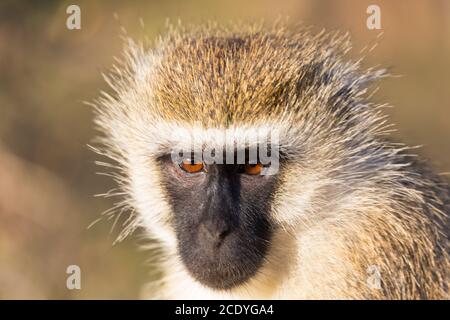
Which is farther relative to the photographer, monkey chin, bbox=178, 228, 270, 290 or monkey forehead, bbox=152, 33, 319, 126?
monkey forehead, bbox=152, 33, 319, 126

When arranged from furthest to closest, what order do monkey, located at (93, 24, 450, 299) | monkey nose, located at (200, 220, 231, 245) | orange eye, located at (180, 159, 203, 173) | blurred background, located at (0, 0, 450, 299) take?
blurred background, located at (0, 0, 450, 299) < orange eye, located at (180, 159, 203, 173) < monkey, located at (93, 24, 450, 299) < monkey nose, located at (200, 220, 231, 245)

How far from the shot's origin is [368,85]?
4477 mm

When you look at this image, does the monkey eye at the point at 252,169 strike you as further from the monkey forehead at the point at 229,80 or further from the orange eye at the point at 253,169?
the monkey forehead at the point at 229,80

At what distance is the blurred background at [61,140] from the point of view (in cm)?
679

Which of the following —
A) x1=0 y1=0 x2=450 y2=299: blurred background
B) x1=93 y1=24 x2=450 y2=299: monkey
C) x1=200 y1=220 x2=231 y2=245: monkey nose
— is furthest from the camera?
x1=0 y1=0 x2=450 y2=299: blurred background

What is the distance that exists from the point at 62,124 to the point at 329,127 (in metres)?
4.00

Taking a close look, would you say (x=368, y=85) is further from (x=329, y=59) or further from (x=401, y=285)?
(x=401, y=285)

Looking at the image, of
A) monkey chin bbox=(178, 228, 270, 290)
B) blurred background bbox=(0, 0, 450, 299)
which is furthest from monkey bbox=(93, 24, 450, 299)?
blurred background bbox=(0, 0, 450, 299)

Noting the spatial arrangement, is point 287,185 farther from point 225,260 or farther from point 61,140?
point 61,140

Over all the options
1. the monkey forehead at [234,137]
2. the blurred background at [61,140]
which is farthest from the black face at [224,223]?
the blurred background at [61,140]

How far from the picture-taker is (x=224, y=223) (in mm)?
3793

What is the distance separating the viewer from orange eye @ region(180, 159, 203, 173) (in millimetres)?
4059

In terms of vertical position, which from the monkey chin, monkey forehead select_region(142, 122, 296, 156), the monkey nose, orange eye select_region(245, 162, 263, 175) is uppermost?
monkey forehead select_region(142, 122, 296, 156)

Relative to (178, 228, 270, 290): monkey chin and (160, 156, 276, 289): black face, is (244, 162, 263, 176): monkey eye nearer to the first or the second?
(160, 156, 276, 289): black face
